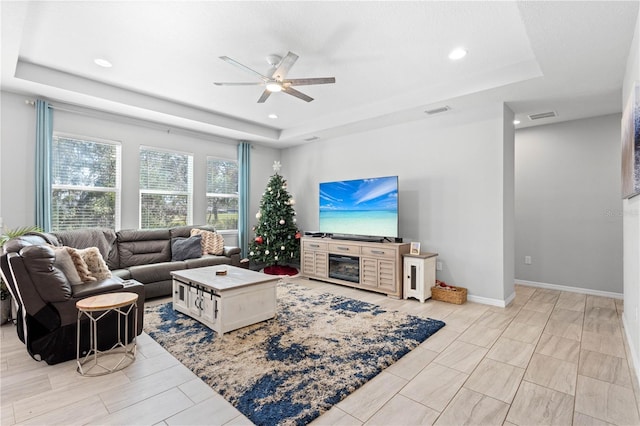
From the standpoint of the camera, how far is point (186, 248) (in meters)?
4.73

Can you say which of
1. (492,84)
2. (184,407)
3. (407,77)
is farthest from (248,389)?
(492,84)

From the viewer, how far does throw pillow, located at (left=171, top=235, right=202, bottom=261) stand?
4691 mm

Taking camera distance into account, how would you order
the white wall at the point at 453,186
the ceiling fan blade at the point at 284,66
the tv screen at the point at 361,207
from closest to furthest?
the ceiling fan blade at the point at 284,66, the white wall at the point at 453,186, the tv screen at the point at 361,207

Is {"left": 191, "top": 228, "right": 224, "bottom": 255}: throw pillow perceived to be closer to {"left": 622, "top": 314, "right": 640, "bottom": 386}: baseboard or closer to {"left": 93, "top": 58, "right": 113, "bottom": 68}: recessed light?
{"left": 93, "top": 58, "right": 113, "bottom": 68}: recessed light

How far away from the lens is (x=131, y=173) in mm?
4762

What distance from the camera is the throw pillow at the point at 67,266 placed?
2.66 m

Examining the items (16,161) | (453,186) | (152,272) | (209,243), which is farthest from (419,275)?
(16,161)

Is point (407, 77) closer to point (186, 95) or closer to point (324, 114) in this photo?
point (324, 114)

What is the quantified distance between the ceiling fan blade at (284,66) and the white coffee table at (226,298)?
2.04 metres

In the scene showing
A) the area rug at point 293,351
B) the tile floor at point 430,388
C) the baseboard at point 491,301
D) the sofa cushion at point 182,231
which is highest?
the sofa cushion at point 182,231

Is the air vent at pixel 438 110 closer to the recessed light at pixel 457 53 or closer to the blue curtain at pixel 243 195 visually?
the recessed light at pixel 457 53

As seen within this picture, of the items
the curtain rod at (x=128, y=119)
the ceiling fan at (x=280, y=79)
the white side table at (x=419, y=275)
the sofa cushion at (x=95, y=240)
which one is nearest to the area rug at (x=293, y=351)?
the white side table at (x=419, y=275)

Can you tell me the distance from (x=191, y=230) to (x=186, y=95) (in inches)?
83.0

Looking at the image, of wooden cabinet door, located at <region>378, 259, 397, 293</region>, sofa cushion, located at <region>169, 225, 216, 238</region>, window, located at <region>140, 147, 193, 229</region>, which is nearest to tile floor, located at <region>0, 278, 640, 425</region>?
wooden cabinet door, located at <region>378, 259, 397, 293</region>
